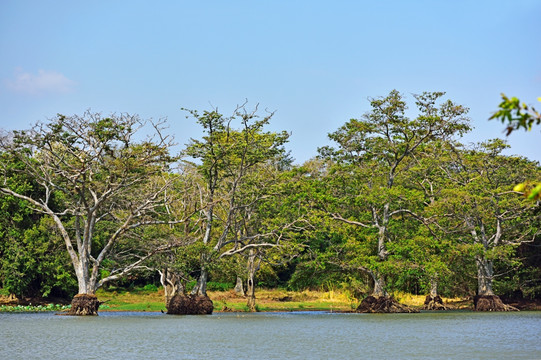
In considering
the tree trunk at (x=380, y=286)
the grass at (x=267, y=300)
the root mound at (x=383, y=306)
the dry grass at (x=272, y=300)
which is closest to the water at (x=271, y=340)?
the root mound at (x=383, y=306)

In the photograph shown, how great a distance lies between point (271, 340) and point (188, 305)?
787 inches

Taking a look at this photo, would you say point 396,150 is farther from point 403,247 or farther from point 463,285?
point 463,285

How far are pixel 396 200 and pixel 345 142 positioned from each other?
5.79 metres

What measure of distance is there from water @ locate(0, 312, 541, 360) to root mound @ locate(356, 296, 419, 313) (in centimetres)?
1199

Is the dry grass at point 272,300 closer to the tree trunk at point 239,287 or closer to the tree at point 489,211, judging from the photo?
the tree trunk at point 239,287

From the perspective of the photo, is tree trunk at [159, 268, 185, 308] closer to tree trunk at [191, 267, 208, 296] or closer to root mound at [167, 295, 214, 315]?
root mound at [167, 295, 214, 315]

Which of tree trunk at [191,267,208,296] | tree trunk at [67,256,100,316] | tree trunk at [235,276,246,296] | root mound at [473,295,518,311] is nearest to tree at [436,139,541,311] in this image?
root mound at [473,295,518,311]

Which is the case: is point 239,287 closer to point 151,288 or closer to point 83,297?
point 151,288

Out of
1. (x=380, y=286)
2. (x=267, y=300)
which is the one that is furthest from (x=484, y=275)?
(x=267, y=300)

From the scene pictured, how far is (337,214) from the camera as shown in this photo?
1946 inches

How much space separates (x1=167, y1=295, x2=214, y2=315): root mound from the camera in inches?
1726

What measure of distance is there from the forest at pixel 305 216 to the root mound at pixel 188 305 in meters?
0.08

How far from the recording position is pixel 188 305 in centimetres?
4381

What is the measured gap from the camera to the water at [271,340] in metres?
19.9
